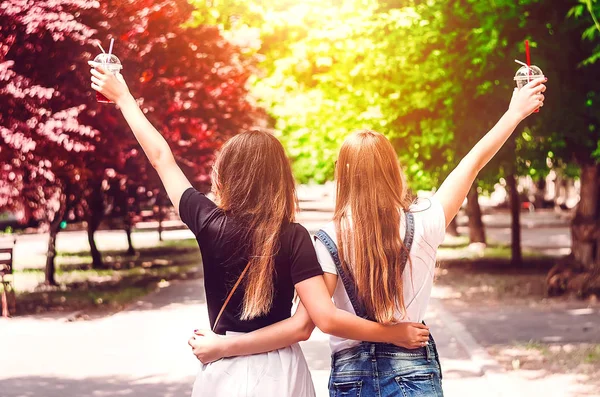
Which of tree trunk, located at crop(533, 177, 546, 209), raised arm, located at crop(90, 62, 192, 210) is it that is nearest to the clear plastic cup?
raised arm, located at crop(90, 62, 192, 210)

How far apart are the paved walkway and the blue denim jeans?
16.1ft

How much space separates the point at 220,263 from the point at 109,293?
15598mm

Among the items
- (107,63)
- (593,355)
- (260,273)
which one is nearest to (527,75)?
(260,273)

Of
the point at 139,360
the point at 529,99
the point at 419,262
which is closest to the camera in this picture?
the point at 419,262

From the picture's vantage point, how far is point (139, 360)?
1021 cm

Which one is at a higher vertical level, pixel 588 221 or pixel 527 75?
pixel 527 75

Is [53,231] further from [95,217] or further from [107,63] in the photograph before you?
[107,63]

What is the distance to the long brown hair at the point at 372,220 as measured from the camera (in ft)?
10.8

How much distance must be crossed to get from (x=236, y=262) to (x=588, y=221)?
14287mm

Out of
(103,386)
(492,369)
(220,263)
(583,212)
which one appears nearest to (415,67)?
(583,212)

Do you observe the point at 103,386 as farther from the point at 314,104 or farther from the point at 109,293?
the point at 314,104

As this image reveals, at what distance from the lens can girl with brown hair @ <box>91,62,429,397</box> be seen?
10.5ft

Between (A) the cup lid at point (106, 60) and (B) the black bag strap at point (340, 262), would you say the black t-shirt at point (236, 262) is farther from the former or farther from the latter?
(A) the cup lid at point (106, 60)

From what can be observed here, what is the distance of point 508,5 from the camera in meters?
13.2
